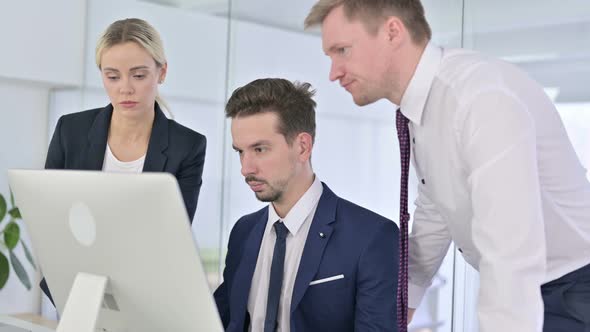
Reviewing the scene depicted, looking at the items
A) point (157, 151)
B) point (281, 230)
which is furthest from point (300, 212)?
point (157, 151)

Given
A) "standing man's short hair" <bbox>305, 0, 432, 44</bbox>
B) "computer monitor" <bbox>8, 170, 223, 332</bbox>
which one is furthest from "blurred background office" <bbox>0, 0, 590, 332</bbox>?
"computer monitor" <bbox>8, 170, 223, 332</bbox>

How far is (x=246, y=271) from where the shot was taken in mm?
2318

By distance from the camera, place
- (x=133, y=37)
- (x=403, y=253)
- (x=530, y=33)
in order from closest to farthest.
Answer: (x=403, y=253) < (x=133, y=37) < (x=530, y=33)

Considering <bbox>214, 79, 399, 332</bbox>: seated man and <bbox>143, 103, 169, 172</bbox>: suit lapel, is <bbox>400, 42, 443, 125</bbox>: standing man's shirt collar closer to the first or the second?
<bbox>214, 79, 399, 332</bbox>: seated man

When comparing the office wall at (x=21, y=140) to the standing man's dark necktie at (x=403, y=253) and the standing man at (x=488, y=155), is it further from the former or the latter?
the standing man at (x=488, y=155)

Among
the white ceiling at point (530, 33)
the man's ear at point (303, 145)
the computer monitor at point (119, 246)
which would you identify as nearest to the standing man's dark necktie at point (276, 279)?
the man's ear at point (303, 145)

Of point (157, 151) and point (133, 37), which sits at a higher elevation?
point (133, 37)

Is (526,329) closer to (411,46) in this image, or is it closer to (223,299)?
(411,46)

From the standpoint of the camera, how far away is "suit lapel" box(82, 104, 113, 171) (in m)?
2.68

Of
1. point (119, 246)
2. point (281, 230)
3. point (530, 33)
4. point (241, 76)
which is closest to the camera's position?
point (119, 246)

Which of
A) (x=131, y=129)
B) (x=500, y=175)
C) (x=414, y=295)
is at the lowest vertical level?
(x=414, y=295)

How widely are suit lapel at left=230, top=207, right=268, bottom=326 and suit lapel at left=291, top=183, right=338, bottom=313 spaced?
6.9 inches

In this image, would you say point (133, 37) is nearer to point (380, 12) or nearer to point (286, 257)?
point (286, 257)

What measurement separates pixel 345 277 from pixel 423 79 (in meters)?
0.64
